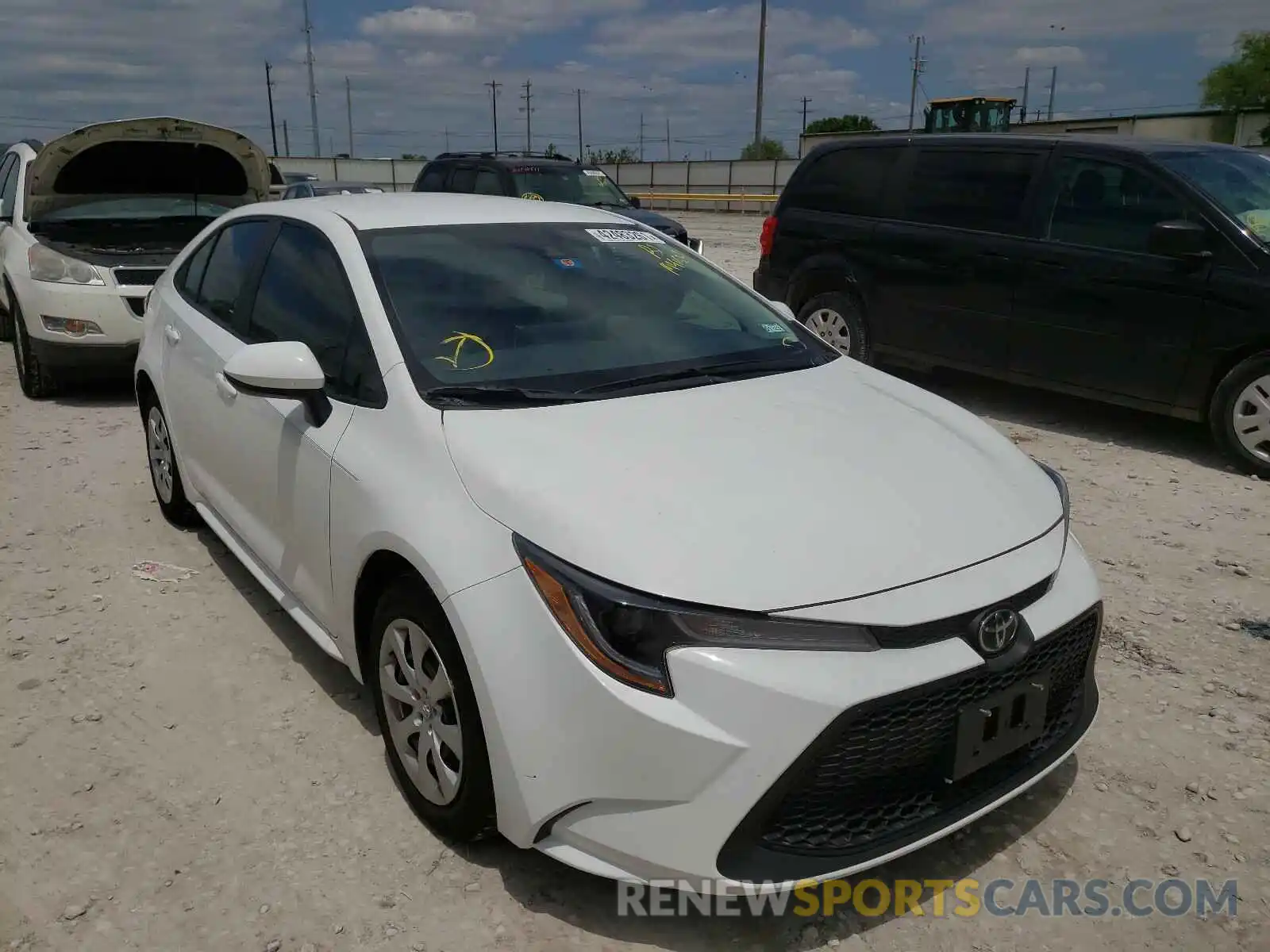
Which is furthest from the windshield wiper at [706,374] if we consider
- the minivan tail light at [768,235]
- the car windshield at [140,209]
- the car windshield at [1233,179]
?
the car windshield at [140,209]

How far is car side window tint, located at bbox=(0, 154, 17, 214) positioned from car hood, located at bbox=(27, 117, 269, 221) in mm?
411

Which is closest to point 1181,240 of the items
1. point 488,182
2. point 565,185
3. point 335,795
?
point 335,795

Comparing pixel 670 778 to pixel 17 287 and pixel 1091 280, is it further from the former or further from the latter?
pixel 17 287

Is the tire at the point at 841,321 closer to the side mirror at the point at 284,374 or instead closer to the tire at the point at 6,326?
the side mirror at the point at 284,374

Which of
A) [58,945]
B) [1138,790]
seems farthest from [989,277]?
[58,945]

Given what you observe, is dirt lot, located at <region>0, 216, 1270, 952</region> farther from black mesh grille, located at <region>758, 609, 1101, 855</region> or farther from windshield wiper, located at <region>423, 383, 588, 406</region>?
windshield wiper, located at <region>423, 383, 588, 406</region>

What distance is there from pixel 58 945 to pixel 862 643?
6.51ft

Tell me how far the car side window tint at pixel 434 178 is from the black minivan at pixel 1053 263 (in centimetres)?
710

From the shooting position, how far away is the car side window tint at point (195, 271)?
4.46 metres

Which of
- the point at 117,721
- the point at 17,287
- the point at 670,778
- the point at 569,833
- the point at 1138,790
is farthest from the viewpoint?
the point at 17,287

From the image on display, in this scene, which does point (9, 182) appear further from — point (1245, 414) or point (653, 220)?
point (1245, 414)

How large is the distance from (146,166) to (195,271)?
4618 millimetres

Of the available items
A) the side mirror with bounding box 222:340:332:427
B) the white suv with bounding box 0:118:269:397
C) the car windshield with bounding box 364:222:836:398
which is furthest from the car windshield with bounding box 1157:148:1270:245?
the white suv with bounding box 0:118:269:397

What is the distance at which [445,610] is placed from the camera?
238cm
